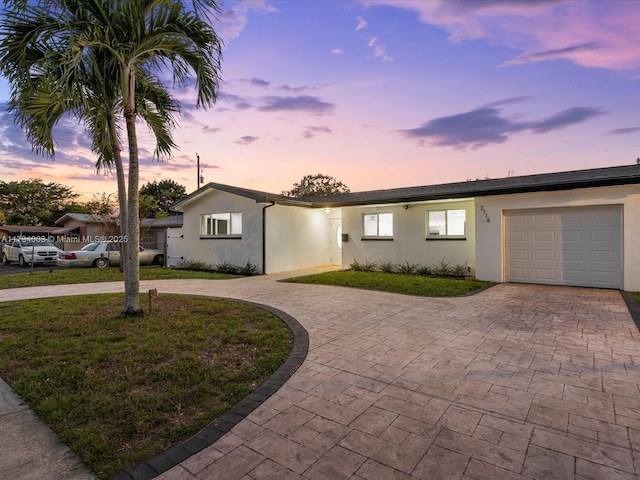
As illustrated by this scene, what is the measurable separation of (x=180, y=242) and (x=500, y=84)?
1479cm

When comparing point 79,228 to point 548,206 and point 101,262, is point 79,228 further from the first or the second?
point 548,206

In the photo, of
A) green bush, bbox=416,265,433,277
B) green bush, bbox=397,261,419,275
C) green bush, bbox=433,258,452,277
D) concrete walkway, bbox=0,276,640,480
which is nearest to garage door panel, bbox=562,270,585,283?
green bush, bbox=433,258,452,277

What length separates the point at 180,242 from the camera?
52.7 feet

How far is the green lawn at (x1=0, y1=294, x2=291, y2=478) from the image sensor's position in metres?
2.50

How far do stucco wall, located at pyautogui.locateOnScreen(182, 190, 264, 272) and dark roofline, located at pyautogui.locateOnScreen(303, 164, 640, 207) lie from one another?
2.93 metres

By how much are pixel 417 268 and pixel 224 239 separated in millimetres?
8262

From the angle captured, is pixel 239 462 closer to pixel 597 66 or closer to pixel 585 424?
pixel 585 424

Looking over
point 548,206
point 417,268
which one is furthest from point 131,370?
point 417,268

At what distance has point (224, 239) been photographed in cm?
1440

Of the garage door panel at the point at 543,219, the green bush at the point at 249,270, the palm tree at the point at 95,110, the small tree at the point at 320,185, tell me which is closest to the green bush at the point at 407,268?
the garage door panel at the point at 543,219

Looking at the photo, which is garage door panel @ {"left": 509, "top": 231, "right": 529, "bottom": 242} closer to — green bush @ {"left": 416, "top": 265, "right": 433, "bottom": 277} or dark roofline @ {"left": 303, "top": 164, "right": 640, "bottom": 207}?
dark roofline @ {"left": 303, "top": 164, "right": 640, "bottom": 207}

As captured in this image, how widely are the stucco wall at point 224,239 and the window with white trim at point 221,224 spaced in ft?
0.65

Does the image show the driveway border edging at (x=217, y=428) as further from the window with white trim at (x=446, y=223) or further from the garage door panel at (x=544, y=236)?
the window with white trim at (x=446, y=223)

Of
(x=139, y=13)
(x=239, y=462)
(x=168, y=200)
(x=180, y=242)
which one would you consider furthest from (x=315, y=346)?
(x=168, y=200)
